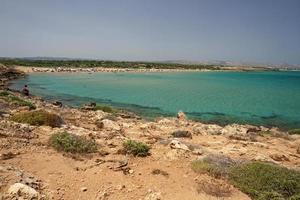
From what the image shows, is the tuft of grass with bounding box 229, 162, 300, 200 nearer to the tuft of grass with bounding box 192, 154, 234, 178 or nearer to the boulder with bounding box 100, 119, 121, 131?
the tuft of grass with bounding box 192, 154, 234, 178

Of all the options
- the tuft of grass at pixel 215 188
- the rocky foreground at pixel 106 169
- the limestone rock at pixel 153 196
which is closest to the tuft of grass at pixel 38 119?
the rocky foreground at pixel 106 169

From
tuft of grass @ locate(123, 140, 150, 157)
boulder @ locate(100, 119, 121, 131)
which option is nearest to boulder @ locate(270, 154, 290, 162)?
tuft of grass @ locate(123, 140, 150, 157)

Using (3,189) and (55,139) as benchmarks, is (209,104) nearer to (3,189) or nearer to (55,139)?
(55,139)

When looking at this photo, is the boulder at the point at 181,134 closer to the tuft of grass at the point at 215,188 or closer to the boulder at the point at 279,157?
the boulder at the point at 279,157

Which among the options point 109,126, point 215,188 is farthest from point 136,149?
point 109,126

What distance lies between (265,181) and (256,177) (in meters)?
0.24

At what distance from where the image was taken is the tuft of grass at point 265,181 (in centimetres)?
695

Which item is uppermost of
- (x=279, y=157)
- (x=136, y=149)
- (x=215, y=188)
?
(x=136, y=149)

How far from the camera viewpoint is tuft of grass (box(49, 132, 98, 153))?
8.88 m

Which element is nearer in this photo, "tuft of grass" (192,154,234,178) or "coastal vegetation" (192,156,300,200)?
"coastal vegetation" (192,156,300,200)

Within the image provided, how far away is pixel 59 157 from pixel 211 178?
440cm

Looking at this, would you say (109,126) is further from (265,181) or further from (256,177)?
(265,181)

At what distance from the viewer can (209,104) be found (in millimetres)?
29891

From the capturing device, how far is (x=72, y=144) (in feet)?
29.7
